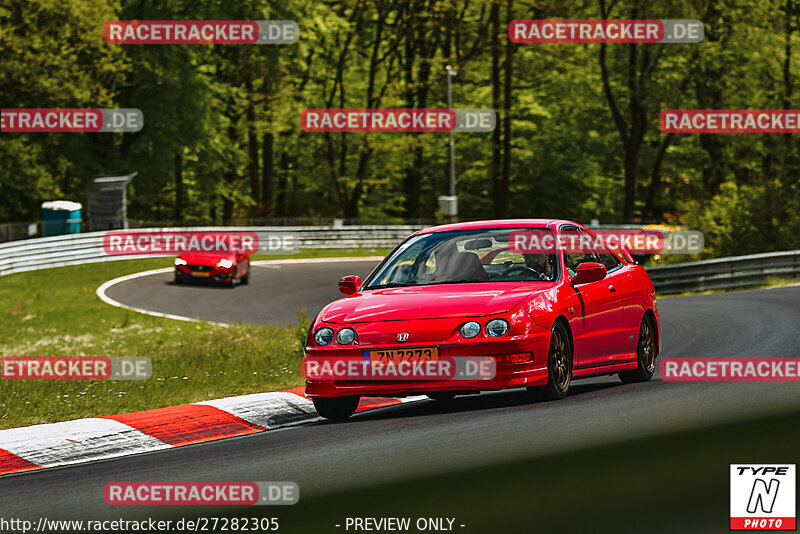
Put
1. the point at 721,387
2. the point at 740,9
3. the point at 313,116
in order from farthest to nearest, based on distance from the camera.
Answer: the point at 313,116
the point at 740,9
the point at 721,387

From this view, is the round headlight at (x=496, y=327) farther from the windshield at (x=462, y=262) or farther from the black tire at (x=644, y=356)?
the black tire at (x=644, y=356)

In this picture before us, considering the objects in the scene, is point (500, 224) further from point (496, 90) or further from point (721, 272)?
point (496, 90)

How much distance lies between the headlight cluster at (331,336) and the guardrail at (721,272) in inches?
800

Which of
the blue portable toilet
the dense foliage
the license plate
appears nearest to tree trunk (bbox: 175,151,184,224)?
the dense foliage

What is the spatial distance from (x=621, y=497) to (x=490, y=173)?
64024mm

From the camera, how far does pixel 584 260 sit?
438 inches

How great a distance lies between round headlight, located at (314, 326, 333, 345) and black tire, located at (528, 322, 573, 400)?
67.5 inches

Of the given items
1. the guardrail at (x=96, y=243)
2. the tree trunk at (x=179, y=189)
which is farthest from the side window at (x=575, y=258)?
the tree trunk at (x=179, y=189)

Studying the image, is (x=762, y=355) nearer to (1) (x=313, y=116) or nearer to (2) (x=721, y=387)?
(2) (x=721, y=387)

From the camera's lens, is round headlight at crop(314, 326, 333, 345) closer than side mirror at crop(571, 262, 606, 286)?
Yes

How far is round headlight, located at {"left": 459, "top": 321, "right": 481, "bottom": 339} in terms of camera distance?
9109 mm

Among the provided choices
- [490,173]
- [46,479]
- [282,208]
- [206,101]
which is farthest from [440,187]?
[46,479]

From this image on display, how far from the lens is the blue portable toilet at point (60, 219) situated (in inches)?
1940

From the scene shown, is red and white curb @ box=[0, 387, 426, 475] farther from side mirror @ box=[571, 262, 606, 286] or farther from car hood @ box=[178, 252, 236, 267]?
car hood @ box=[178, 252, 236, 267]
